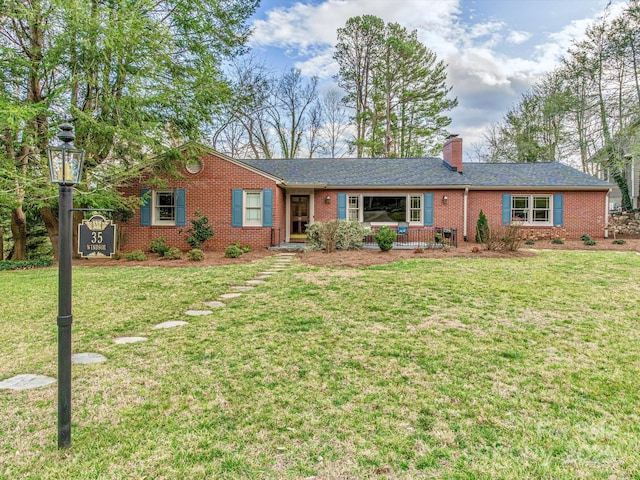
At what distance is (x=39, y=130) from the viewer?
927 centimetres

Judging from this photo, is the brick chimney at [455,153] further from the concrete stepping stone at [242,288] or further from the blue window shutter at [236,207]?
the concrete stepping stone at [242,288]

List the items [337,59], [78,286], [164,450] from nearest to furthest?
[164,450] → [78,286] → [337,59]

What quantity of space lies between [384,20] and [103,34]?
16.7 meters

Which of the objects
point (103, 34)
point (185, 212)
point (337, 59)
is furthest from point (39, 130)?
point (337, 59)

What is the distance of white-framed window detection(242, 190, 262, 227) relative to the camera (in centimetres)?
1253

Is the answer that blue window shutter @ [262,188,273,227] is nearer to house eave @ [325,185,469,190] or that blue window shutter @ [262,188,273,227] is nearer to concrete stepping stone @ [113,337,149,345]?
house eave @ [325,185,469,190]

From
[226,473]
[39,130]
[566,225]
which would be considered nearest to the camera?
[226,473]

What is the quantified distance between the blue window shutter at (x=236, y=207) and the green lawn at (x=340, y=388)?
6.97 m

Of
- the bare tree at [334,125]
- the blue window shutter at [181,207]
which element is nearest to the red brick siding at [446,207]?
the blue window shutter at [181,207]

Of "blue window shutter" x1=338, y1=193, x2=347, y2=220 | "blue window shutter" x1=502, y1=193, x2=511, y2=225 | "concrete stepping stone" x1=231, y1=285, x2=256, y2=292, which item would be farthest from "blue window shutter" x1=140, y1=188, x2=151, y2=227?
"blue window shutter" x1=502, y1=193, x2=511, y2=225

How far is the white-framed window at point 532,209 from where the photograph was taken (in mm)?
14141

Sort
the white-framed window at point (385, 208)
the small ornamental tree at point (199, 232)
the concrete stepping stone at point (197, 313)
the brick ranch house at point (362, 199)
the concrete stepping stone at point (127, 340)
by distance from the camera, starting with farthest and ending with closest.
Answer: the white-framed window at point (385, 208)
the brick ranch house at point (362, 199)
the small ornamental tree at point (199, 232)
the concrete stepping stone at point (197, 313)
the concrete stepping stone at point (127, 340)

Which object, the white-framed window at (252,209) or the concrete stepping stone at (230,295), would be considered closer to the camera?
the concrete stepping stone at (230,295)

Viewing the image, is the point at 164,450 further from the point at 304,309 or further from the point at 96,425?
the point at 304,309
